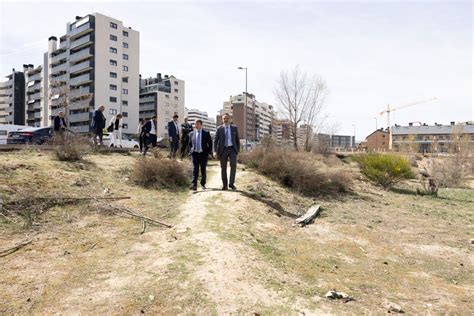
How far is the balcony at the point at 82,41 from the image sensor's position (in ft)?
196

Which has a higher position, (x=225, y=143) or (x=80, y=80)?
(x=80, y=80)

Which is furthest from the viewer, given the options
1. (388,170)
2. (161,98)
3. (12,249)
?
Result: (161,98)

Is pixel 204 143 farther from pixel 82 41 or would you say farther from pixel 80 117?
pixel 82 41

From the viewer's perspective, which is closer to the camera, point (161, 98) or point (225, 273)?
point (225, 273)

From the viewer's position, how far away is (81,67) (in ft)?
202

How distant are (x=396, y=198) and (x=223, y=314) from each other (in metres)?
11.3

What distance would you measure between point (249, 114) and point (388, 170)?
103 metres

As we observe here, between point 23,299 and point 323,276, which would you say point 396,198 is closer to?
point 323,276

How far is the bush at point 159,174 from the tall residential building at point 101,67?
5268 centimetres

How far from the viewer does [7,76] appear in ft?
291

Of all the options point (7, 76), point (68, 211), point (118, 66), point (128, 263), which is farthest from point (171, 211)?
point (7, 76)

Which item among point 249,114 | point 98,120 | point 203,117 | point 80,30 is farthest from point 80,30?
point 203,117

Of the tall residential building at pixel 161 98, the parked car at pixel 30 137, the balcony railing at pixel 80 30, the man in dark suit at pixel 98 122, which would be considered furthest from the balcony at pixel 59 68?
the man in dark suit at pixel 98 122

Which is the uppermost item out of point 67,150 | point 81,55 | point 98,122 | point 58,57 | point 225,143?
point 58,57
